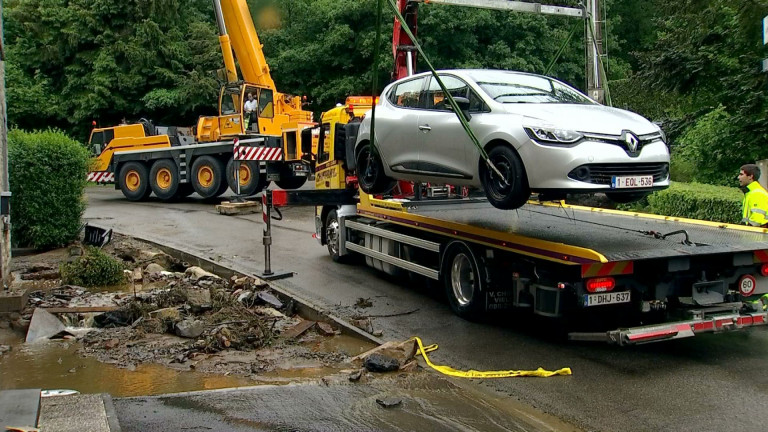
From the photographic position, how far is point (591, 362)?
6.43m

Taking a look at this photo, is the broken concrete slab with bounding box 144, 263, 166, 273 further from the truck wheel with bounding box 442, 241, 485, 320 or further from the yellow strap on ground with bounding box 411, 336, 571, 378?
the yellow strap on ground with bounding box 411, 336, 571, 378

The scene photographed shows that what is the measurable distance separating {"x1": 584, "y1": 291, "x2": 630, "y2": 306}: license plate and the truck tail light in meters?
0.05

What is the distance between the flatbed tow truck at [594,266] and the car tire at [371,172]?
0.43 meters

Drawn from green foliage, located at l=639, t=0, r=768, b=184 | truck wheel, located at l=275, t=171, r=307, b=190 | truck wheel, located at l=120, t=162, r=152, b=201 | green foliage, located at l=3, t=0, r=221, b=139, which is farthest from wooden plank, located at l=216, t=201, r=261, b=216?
green foliage, located at l=3, t=0, r=221, b=139

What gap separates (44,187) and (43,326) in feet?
15.7

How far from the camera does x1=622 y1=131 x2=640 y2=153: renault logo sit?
6.33 m

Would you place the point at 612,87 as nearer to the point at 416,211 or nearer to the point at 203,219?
the point at 203,219

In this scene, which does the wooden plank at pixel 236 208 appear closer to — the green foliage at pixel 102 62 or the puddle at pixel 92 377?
the puddle at pixel 92 377

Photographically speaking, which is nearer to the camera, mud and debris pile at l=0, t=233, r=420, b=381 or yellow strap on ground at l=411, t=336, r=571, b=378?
yellow strap on ground at l=411, t=336, r=571, b=378

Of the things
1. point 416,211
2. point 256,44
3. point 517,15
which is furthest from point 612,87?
point 416,211

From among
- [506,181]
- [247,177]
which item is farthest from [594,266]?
[247,177]

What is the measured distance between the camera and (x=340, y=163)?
37.5 feet

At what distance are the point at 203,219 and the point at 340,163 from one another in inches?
257

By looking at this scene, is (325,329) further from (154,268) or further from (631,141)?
(154,268)
